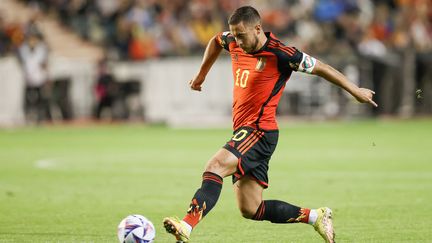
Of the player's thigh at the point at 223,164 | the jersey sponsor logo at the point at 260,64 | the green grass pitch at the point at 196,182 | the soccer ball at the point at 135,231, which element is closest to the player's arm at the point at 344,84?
the jersey sponsor logo at the point at 260,64

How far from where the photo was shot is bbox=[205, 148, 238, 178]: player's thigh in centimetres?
803

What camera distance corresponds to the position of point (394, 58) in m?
26.4

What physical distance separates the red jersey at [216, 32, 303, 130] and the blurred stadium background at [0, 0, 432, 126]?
17.1m

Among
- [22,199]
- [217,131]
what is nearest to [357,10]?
[217,131]

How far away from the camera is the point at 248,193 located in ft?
27.7

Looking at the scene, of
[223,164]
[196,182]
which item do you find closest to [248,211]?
[223,164]

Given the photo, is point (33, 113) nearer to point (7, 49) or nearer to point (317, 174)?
point (7, 49)

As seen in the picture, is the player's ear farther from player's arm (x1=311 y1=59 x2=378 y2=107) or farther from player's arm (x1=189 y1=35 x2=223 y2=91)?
player's arm (x1=189 y1=35 x2=223 y2=91)

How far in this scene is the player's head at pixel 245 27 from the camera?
8.11m

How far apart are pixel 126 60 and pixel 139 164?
11077mm

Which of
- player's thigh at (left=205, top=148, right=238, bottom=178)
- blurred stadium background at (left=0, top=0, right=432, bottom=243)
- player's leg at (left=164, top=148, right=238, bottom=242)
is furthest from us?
blurred stadium background at (left=0, top=0, right=432, bottom=243)

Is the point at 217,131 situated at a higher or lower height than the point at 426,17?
lower

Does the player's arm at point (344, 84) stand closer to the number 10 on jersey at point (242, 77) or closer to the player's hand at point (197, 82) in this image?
the number 10 on jersey at point (242, 77)

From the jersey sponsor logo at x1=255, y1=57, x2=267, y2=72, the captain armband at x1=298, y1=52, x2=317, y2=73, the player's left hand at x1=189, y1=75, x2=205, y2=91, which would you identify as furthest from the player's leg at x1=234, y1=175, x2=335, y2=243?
the player's left hand at x1=189, y1=75, x2=205, y2=91
